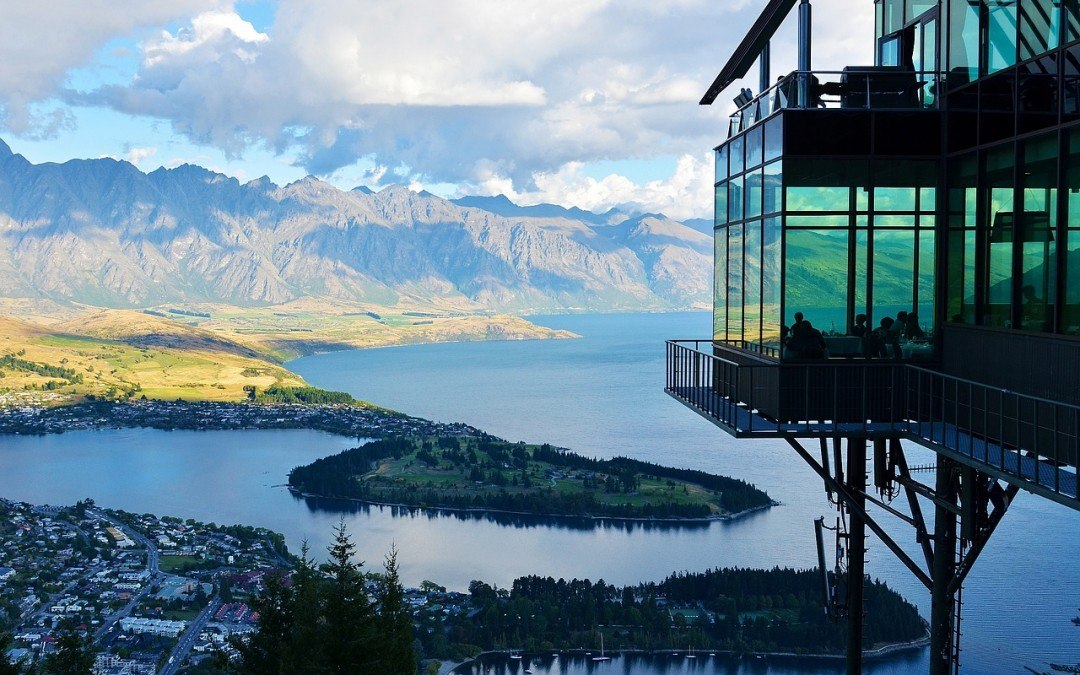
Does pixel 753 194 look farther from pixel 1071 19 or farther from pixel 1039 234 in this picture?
pixel 1071 19

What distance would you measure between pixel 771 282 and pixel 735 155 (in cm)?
265

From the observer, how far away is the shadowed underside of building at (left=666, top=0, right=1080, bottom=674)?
12969 millimetres

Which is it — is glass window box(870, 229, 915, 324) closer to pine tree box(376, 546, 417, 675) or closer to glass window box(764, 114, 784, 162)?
glass window box(764, 114, 784, 162)

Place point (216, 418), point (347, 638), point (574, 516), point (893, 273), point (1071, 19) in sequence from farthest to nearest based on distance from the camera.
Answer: point (216, 418)
point (574, 516)
point (347, 638)
point (893, 273)
point (1071, 19)

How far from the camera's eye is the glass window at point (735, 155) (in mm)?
16875

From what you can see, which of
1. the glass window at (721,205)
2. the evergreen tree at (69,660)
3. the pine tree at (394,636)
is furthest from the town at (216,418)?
the glass window at (721,205)

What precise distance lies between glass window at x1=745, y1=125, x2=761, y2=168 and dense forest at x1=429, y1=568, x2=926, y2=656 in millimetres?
55969

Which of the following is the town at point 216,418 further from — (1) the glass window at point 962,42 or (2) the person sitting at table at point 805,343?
(1) the glass window at point 962,42

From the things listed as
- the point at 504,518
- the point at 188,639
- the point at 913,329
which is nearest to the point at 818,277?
the point at 913,329

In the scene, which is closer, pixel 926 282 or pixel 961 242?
pixel 961 242

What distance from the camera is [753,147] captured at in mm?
16125

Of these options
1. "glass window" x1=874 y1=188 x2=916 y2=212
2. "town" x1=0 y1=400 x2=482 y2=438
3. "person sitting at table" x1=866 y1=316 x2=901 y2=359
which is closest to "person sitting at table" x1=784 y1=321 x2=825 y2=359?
"person sitting at table" x1=866 y1=316 x2=901 y2=359

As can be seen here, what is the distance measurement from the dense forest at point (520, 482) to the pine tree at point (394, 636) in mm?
76825

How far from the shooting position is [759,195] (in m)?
15.9
